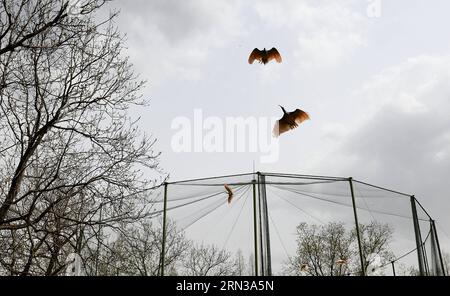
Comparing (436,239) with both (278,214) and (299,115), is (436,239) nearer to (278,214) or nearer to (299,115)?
(278,214)

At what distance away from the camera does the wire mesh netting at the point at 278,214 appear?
7.19m

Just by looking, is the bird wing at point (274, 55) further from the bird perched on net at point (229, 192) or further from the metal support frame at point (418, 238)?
the metal support frame at point (418, 238)

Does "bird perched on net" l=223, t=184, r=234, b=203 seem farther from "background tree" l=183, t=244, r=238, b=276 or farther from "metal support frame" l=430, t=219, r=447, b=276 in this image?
"metal support frame" l=430, t=219, r=447, b=276

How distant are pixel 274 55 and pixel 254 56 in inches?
10.5

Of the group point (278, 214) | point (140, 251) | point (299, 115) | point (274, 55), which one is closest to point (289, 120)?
point (299, 115)

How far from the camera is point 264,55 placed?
550 centimetres

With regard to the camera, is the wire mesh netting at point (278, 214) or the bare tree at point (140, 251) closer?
the bare tree at point (140, 251)

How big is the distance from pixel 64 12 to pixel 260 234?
4731 millimetres

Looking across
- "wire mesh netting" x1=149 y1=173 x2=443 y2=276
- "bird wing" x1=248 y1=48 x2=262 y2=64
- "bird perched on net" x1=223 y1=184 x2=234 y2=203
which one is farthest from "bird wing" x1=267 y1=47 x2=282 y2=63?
"bird perched on net" x1=223 y1=184 x2=234 y2=203

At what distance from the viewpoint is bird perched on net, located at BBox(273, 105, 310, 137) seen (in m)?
5.00

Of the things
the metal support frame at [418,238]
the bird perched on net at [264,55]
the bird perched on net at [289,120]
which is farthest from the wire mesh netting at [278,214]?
the bird perched on net at [264,55]
